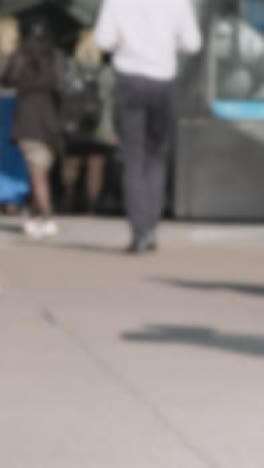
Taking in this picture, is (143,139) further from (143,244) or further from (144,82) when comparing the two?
(143,244)

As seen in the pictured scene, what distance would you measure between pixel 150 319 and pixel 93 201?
20.2ft

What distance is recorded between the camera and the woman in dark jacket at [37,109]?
11852 mm

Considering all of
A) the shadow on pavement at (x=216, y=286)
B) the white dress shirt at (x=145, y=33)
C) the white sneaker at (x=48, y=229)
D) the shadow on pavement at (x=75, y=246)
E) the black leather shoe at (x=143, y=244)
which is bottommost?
the white sneaker at (x=48, y=229)

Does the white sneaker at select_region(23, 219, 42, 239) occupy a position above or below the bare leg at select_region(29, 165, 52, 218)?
below

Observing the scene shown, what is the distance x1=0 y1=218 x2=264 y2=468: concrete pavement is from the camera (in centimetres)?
480

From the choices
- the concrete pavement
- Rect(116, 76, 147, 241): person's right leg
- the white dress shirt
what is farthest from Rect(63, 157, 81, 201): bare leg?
the white dress shirt

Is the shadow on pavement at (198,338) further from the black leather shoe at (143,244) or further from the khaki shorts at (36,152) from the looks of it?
the khaki shorts at (36,152)

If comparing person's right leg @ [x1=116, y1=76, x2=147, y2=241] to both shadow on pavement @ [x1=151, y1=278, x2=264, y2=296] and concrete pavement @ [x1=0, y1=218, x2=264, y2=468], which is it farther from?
shadow on pavement @ [x1=151, y1=278, x2=264, y2=296]

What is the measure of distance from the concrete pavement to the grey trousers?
0.33 meters

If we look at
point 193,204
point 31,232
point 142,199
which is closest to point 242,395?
point 142,199

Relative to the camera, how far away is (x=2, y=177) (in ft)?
43.6

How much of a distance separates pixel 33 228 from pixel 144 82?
201cm

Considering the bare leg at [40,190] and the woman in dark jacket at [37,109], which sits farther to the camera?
the bare leg at [40,190]

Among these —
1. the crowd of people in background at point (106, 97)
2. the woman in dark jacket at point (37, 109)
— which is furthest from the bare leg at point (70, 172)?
the woman in dark jacket at point (37, 109)
